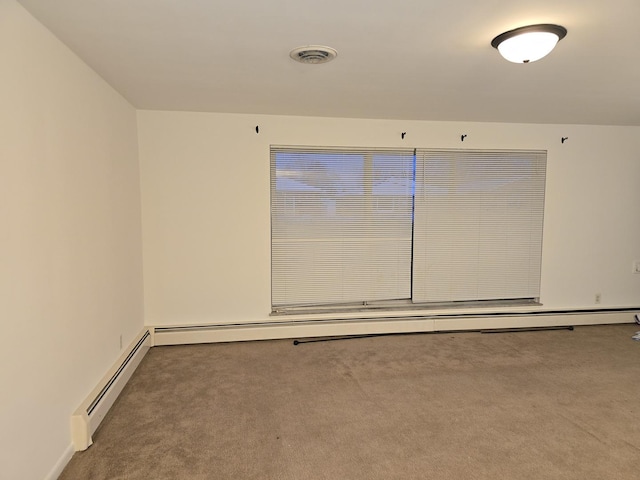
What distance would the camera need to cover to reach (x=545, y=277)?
466 centimetres

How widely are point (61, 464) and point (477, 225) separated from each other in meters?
4.14

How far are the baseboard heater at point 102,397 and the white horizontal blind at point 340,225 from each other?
4.65ft

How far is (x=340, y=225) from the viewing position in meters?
4.28

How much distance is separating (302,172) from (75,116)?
2.17 metres

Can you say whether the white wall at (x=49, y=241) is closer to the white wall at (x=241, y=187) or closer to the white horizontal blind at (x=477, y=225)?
the white wall at (x=241, y=187)

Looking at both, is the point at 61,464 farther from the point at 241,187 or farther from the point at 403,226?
the point at 403,226

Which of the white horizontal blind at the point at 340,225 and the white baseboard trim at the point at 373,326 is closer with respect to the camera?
the white baseboard trim at the point at 373,326

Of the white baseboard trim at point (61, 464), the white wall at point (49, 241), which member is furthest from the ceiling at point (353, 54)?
the white baseboard trim at point (61, 464)

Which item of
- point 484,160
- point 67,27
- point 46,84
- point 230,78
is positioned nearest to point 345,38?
point 230,78

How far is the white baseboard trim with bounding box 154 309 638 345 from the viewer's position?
13.3 feet

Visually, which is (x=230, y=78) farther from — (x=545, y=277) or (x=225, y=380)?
(x=545, y=277)

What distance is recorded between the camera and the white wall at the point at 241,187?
3.93m

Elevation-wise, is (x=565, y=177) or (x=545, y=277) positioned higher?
(x=565, y=177)

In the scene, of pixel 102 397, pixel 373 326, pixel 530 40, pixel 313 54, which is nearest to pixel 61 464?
pixel 102 397
